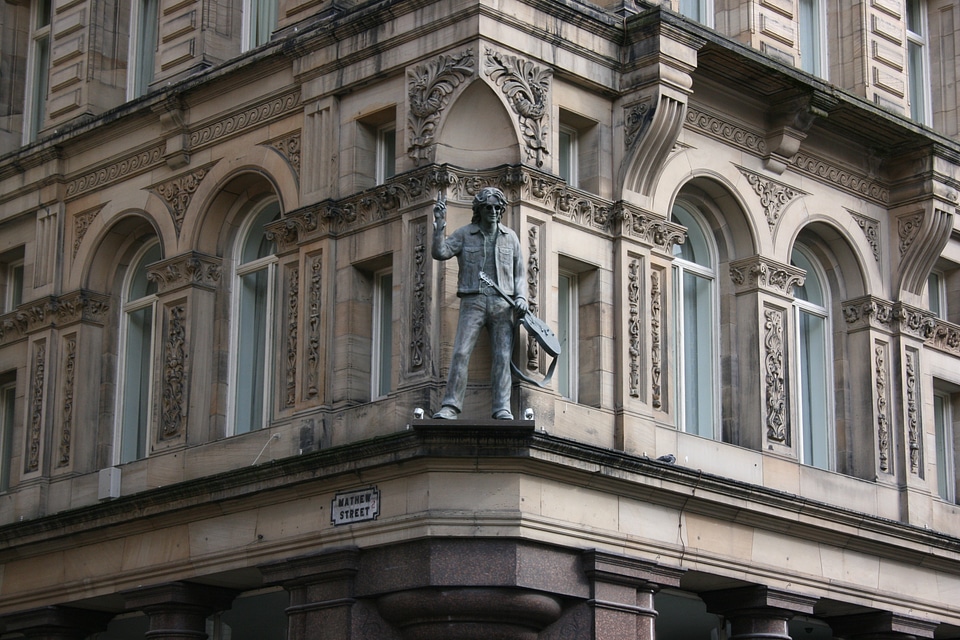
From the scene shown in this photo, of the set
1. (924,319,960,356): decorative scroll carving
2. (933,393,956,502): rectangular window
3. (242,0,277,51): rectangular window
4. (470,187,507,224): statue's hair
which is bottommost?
(933,393,956,502): rectangular window

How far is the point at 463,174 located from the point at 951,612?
34.1 feet

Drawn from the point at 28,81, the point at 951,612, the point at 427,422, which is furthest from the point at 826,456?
the point at 28,81

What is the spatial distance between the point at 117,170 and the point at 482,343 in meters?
8.21

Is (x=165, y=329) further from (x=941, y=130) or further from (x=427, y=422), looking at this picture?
(x=941, y=130)

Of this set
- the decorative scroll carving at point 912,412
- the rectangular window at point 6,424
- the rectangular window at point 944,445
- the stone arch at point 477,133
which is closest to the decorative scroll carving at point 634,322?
the stone arch at point 477,133

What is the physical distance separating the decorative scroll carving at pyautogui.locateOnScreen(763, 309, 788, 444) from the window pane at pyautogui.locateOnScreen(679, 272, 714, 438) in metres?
0.77

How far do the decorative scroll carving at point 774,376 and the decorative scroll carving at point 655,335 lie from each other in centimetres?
231

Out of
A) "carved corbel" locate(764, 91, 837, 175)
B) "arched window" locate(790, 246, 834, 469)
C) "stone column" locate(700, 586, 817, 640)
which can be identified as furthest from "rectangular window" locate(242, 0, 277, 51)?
"stone column" locate(700, 586, 817, 640)

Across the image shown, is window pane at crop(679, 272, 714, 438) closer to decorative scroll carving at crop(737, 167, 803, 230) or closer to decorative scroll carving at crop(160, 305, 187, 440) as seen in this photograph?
decorative scroll carving at crop(737, 167, 803, 230)

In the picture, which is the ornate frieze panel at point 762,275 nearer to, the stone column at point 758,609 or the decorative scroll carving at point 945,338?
the decorative scroll carving at point 945,338

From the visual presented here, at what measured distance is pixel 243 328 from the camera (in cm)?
2934

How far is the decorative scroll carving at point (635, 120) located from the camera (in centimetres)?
2720

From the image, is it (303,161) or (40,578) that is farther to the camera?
(40,578)

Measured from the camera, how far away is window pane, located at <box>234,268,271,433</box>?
94.6 feet
